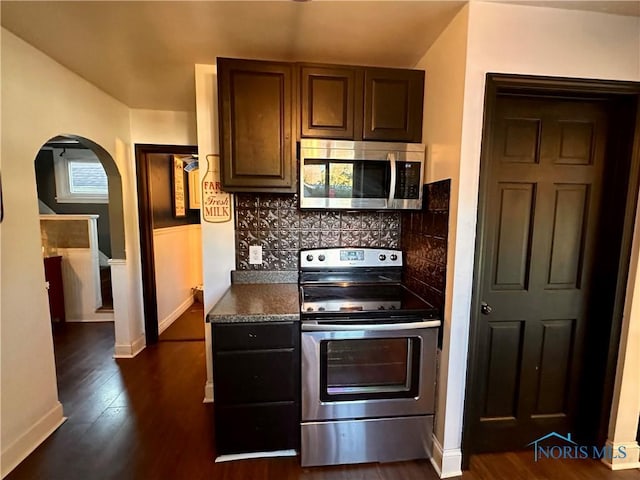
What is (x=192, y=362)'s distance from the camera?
9.48 ft

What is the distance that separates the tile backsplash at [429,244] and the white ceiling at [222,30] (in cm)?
87

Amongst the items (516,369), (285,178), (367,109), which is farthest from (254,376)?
(367,109)

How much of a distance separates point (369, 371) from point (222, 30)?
6.91ft

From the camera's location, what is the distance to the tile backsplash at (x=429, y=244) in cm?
168

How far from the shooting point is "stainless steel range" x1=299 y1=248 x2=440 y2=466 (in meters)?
1.63

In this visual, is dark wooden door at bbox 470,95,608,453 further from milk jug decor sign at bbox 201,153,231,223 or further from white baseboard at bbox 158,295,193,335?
white baseboard at bbox 158,295,193,335

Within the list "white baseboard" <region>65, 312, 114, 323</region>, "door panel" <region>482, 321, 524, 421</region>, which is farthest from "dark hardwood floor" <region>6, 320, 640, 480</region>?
"white baseboard" <region>65, 312, 114, 323</region>

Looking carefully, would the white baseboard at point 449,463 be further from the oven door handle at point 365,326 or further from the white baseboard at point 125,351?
the white baseboard at point 125,351

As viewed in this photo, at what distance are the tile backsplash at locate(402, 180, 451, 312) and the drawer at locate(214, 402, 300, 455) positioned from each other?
1062 millimetres

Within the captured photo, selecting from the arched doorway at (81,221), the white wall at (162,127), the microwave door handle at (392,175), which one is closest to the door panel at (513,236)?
the microwave door handle at (392,175)

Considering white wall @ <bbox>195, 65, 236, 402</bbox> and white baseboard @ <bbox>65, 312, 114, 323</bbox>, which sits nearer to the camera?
white wall @ <bbox>195, 65, 236, 402</bbox>

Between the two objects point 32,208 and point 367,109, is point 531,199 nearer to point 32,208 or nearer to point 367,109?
point 367,109

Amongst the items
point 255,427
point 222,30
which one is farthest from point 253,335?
point 222,30

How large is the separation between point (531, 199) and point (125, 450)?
282cm
